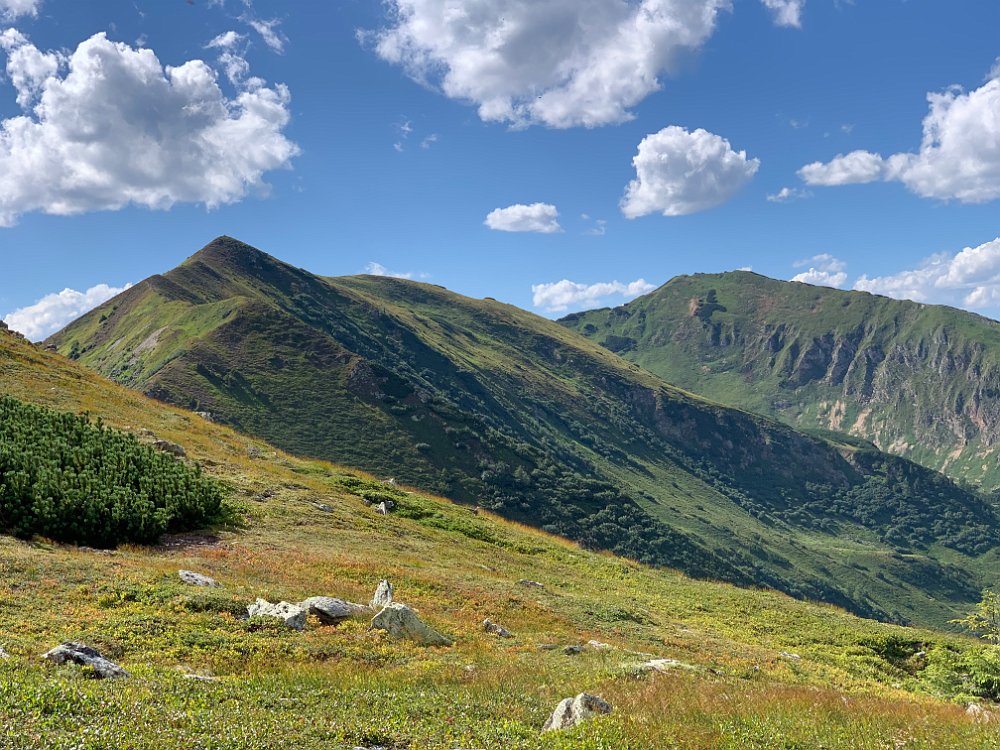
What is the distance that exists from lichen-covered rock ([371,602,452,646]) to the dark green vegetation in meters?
13.2

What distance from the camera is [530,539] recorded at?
1660 inches

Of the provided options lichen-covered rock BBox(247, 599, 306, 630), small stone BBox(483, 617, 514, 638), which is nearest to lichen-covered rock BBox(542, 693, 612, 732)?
lichen-covered rock BBox(247, 599, 306, 630)

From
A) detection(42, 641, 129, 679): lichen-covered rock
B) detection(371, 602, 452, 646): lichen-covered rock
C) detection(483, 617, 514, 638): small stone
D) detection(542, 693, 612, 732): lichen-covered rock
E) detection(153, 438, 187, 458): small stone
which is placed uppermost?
detection(153, 438, 187, 458): small stone

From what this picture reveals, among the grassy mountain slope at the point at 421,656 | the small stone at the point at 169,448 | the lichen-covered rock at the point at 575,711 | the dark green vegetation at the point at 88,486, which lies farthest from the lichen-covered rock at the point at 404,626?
the small stone at the point at 169,448

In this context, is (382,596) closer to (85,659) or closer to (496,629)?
(496,629)

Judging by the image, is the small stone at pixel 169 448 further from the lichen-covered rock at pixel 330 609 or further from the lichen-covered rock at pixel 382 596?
the lichen-covered rock at pixel 330 609

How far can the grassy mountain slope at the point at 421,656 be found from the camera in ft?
35.9

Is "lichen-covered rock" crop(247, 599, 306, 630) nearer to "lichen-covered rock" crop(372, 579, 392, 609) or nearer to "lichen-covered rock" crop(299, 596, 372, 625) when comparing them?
"lichen-covered rock" crop(299, 596, 372, 625)

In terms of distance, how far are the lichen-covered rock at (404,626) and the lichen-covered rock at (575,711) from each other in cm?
647

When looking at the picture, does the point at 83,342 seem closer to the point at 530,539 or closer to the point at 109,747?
the point at 530,539

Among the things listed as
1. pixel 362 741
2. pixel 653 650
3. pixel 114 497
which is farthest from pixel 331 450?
pixel 362 741

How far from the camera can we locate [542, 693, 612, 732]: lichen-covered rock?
12.1 meters

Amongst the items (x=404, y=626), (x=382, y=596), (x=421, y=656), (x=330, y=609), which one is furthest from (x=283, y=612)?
(x=421, y=656)

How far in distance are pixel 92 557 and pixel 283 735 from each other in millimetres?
14829
